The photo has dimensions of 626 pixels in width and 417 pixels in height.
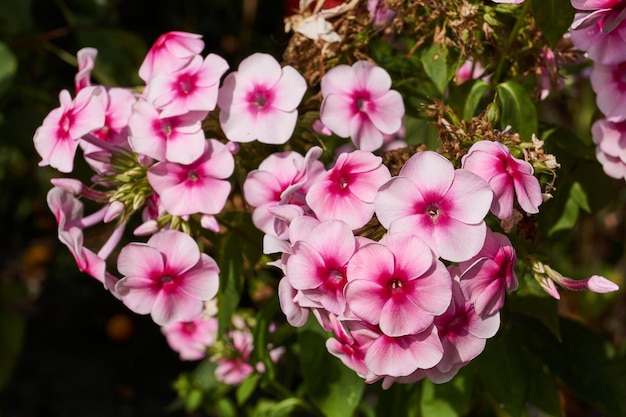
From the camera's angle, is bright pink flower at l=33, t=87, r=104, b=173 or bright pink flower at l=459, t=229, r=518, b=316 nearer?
bright pink flower at l=459, t=229, r=518, b=316

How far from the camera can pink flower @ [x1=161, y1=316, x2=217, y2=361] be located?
1.15 metres

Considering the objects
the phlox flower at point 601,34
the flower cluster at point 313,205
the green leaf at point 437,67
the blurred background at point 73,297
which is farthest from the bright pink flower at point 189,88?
the blurred background at point 73,297

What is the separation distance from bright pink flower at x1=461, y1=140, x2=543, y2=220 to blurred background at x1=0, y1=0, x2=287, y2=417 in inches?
45.6

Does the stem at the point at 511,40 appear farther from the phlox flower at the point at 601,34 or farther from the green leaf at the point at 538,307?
the green leaf at the point at 538,307

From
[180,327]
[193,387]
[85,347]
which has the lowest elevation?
[85,347]

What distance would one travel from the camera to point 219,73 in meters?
0.72

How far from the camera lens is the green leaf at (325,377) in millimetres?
873

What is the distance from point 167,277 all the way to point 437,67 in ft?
1.12

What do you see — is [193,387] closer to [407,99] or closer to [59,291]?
[407,99]

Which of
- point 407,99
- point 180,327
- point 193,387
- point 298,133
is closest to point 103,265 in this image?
→ point 298,133

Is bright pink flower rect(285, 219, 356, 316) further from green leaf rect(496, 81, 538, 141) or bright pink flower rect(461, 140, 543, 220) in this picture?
green leaf rect(496, 81, 538, 141)

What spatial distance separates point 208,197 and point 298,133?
14cm

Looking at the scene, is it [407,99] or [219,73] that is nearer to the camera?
[219,73]

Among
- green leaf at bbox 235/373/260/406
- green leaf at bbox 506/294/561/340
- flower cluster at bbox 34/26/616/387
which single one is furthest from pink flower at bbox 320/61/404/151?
green leaf at bbox 235/373/260/406
